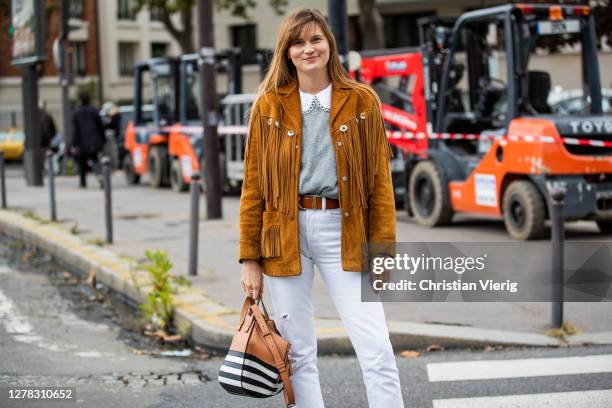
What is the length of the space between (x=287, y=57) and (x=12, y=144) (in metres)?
35.6

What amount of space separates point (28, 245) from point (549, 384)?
8809 millimetres

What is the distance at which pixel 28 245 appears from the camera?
43.3 ft

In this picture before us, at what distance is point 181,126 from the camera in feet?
66.2

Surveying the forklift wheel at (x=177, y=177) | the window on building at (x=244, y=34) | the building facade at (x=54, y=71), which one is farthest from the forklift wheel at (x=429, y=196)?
the building facade at (x=54, y=71)

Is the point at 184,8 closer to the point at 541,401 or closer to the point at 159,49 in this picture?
the point at 159,49

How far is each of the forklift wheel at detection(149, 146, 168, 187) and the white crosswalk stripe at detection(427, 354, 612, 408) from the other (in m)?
15.4

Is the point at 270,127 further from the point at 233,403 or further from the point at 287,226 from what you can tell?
the point at 233,403

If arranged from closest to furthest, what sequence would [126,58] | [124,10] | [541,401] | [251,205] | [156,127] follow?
[251,205] < [541,401] < [156,127] < [124,10] < [126,58]

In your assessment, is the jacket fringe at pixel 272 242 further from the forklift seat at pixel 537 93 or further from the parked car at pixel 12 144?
the parked car at pixel 12 144

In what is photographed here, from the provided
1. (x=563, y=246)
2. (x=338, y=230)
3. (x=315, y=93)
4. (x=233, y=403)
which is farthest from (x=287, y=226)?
(x=563, y=246)

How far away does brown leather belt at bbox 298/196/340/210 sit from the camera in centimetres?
410

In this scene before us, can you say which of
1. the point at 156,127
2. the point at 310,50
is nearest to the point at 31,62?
the point at 156,127

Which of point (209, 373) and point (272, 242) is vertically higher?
point (272, 242)

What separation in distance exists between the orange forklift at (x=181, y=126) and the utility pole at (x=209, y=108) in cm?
339
